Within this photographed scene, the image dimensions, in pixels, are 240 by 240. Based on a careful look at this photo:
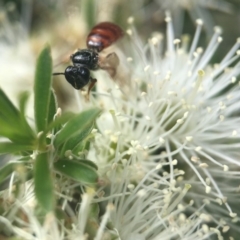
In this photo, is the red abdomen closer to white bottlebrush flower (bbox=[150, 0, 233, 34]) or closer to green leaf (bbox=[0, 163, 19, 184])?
green leaf (bbox=[0, 163, 19, 184])

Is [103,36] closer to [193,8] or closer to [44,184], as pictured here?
[44,184]

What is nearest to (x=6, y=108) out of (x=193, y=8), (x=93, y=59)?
(x=93, y=59)

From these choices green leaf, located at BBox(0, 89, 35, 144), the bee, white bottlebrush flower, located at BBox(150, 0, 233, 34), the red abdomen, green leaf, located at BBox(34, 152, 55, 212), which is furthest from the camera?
white bottlebrush flower, located at BBox(150, 0, 233, 34)

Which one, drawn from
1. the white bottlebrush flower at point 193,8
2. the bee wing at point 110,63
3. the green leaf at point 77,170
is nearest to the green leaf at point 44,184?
the green leaf at point 77,170

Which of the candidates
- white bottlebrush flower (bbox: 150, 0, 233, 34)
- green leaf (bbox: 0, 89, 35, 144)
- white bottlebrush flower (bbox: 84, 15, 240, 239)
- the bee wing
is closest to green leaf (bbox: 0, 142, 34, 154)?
green leaf (bbox: 0, 89, 35, 144)

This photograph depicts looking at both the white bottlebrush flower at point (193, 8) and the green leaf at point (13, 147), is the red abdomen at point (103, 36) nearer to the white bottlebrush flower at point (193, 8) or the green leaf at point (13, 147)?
the green leaf at point (13, 147)

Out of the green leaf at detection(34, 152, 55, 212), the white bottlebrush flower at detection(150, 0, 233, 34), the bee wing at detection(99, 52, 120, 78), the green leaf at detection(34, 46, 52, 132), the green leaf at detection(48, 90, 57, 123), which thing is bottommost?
the green leaf at detection(34, 152, 55, 212)

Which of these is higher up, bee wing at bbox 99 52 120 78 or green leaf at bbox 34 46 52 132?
bee wing at bbox 99 52 120 78

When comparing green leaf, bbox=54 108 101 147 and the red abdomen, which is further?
the red abdomen
